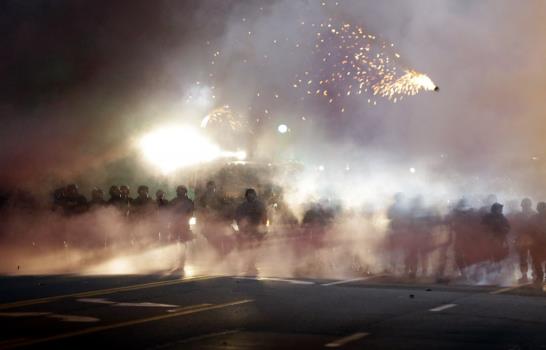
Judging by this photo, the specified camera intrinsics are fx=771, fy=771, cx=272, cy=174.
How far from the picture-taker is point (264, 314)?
24.7 feet

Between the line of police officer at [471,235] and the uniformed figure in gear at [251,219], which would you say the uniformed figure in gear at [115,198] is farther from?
the line of police officer at [471,235]

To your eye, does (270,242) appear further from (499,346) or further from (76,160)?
(499,346)

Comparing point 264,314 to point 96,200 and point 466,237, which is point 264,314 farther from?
point 96,200

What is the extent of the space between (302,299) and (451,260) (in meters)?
6.25

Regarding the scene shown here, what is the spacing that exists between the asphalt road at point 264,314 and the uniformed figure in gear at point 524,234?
2155mm

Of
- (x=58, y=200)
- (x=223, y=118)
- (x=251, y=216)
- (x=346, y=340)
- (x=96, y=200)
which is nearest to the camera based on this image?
(x=346, y=340)

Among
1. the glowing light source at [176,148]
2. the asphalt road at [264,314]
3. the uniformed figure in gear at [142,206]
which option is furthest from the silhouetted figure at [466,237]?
the glowing light source at [176,148]

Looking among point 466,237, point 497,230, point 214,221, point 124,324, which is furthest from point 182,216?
point 124,324

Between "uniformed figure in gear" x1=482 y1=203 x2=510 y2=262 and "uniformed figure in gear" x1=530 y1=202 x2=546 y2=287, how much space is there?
0.47m

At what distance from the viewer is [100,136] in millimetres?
16812

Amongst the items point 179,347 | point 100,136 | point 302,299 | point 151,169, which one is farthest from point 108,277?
point 151,169

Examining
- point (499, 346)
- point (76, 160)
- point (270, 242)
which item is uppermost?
point (76, 160)

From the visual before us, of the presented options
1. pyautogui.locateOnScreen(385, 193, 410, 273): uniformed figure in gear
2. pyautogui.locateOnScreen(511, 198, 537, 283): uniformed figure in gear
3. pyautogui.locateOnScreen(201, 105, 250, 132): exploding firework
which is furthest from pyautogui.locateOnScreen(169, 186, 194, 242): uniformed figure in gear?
pyautogui.locateOnScreen(201, 105, 250, 132): exploding firework

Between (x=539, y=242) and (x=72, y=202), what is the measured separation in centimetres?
857
